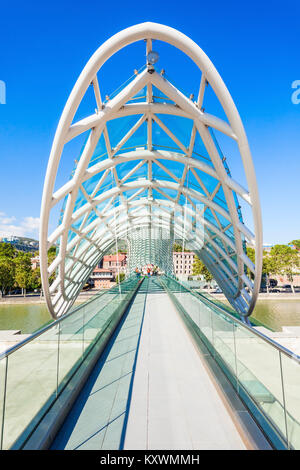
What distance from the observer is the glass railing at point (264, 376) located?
10.7ft

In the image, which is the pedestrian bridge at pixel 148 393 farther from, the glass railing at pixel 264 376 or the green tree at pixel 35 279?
the green tree at pixel 35 279

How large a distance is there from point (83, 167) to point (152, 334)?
26.5ft

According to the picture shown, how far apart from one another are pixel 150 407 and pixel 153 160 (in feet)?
50.5

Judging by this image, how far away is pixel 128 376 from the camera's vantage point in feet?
19.6

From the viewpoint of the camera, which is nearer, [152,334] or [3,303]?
[152,334]

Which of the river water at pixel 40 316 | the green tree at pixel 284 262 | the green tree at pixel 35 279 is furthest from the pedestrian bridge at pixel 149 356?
the green tree at pixel 284 262

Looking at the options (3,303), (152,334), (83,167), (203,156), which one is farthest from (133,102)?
(3,303)

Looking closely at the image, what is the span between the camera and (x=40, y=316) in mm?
42125

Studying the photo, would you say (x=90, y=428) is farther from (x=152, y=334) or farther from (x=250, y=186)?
(x=250, y=186)

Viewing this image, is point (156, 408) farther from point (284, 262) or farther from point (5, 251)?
point (5, 251)

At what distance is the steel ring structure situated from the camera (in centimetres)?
930

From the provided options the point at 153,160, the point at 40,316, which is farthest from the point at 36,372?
the point at 40,316

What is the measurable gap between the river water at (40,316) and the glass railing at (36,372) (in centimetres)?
2888

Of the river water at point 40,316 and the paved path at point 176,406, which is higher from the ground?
the paved path at point 176,406
